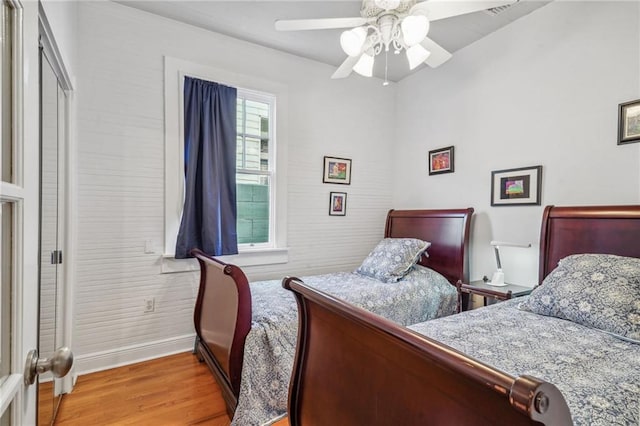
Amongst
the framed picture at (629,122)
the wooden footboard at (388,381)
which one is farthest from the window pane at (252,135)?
the framed picture at (629,122)

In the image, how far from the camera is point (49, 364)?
0.67 metres

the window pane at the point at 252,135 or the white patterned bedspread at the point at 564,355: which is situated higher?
the window pane at the point at 252,135

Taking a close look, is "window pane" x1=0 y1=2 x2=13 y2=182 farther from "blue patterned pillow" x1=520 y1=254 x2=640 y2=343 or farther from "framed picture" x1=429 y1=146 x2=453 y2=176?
"framed picture" x1=429 y1=146 x2=453 y2=176

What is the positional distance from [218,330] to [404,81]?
3414 millimetres

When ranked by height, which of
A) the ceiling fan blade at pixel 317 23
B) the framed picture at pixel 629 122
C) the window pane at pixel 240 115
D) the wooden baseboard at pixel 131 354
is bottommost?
the wooden baseboard at pixel 131 354

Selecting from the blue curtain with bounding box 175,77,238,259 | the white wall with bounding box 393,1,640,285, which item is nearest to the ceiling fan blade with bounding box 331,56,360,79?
the blue curtain with bounding box 175,77,238,259

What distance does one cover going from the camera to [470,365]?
63cm

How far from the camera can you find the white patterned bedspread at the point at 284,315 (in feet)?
5.55

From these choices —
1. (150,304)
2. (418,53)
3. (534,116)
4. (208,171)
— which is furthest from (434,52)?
(150,304)

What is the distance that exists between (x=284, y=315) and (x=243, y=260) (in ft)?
4.07

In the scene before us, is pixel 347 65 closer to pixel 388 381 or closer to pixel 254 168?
pixel 254 168

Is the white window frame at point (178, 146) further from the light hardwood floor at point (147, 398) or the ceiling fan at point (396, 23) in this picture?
the ceiling fan at point (396, 23)

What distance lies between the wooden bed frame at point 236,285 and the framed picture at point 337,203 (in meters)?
0.58

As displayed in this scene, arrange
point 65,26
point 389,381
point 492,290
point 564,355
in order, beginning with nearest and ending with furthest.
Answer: point 389,381, point 564,355, point 65,26, point 492,290
